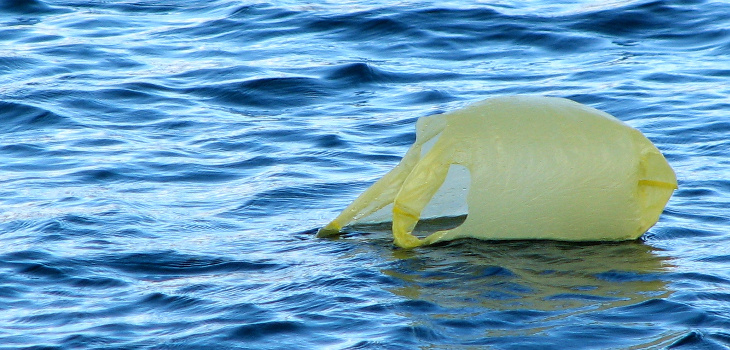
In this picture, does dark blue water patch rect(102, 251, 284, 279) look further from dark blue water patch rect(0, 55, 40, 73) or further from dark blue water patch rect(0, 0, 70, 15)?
dark blue water patch rect(0, 0, 70, 15)

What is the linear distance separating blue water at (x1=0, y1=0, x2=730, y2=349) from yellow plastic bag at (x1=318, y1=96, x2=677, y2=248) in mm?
126

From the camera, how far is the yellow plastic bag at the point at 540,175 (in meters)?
4.80

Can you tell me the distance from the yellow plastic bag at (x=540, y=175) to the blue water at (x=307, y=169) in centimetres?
→ 13

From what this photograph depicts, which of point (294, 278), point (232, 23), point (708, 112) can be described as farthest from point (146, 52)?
point (294, 278)

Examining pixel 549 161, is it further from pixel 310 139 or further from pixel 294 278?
pixel 310 139

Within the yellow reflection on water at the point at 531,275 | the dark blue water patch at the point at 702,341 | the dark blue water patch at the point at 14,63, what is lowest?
the yellow reflection on water at the point at 531,275

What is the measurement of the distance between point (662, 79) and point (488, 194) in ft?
15.4

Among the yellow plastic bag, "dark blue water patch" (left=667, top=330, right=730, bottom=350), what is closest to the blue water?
"dark blue water patch" (left=667, top=330, right=730, bottom=350)

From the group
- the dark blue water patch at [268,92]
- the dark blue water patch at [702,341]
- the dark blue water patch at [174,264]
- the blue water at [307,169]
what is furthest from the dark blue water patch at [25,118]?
the dark blue water patch at [702,341]

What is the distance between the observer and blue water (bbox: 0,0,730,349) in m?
4.04

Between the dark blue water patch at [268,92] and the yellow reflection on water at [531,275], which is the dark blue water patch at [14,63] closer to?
the dark blue water patch at [268,92]

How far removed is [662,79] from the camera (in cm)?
895

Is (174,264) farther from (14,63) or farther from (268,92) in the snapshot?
(14,63)

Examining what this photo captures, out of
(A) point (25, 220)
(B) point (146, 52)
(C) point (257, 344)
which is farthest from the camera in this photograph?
(B) point (146, 52)
